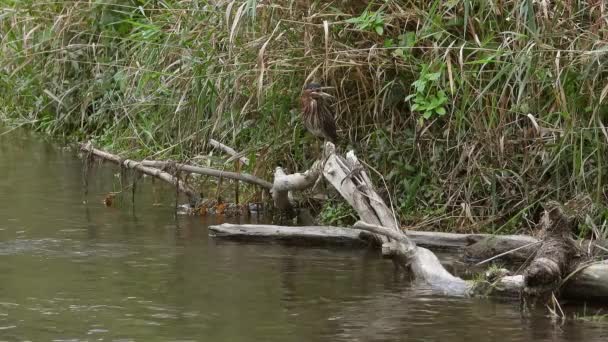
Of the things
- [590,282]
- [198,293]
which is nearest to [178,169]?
[198,293]

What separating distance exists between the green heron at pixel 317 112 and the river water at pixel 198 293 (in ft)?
2.70

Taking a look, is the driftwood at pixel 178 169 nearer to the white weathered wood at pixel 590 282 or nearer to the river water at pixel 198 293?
the river water at pixel 198 293

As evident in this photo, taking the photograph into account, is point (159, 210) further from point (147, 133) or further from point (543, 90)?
point (543, 90)

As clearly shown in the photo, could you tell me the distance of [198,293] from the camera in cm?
718

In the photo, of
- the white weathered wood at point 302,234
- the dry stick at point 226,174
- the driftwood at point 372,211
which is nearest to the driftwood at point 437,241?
the white weathered wood at point 302,234

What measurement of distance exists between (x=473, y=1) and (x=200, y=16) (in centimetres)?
240

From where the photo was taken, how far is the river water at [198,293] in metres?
6.32

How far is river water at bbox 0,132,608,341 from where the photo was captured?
20.7 ft

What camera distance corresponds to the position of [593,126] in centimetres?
784

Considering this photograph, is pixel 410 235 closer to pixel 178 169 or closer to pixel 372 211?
pixel 372 211

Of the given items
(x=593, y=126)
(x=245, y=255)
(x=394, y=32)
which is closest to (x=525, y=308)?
(x=593, y=126)

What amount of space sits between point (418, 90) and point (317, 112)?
682 mm

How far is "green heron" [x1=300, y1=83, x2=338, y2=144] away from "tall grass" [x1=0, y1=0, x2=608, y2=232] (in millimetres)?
245

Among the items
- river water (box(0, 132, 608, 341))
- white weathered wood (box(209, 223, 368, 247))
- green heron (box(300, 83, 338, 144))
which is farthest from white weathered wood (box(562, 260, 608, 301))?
green heron (box(300, 83, 338, 144))
